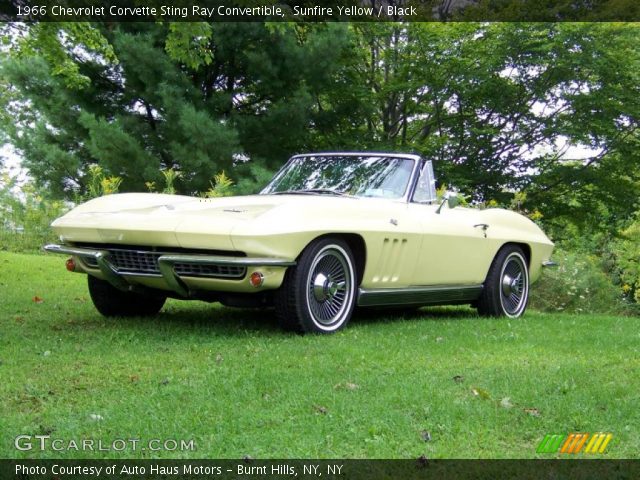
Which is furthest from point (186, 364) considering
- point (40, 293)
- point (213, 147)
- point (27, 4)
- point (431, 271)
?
point (213, 147)

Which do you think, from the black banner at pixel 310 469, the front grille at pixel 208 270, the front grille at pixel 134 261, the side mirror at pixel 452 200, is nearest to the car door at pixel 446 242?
the side mirror at pixel 452 200

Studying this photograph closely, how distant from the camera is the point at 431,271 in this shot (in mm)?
6809

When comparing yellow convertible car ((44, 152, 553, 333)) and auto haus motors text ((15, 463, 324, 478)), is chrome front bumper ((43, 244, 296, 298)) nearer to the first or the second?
yellow convertible car ((44, 152, 553, 333))

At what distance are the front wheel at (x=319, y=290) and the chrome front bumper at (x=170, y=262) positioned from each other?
0.60 ft

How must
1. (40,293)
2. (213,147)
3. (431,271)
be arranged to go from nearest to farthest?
(431,271) < (40,293) < (213,147)

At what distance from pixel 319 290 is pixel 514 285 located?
3045 millimetres

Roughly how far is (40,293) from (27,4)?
3367 millimetres

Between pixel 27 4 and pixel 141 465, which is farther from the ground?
pixel 27 4

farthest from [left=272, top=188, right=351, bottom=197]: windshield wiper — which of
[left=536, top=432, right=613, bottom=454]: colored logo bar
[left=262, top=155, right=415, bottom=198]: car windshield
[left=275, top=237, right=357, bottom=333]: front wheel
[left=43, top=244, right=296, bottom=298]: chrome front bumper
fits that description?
[left=536, top=432, right=613, bottom=454]: colored logo bar

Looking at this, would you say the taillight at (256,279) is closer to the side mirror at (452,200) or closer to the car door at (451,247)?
the car door at (451,247)

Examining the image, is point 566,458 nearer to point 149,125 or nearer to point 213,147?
point 213,147

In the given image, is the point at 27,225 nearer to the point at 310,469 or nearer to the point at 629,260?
the point at 310,469

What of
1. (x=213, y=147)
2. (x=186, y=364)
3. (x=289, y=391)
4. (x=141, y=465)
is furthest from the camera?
(x=213, y=147)

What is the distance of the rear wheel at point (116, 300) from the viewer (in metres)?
6.55
